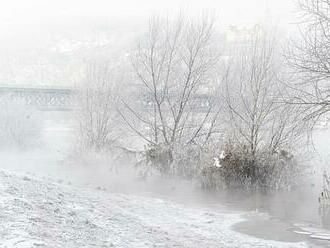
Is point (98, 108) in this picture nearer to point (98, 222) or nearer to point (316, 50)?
point (316, 50)

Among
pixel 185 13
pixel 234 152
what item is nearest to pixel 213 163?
pixel 234 152

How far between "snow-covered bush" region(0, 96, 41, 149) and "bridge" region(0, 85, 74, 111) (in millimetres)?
2204

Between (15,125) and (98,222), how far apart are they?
44.5m

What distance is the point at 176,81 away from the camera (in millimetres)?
29141

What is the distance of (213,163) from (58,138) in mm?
43448

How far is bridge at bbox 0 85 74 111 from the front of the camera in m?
58.5

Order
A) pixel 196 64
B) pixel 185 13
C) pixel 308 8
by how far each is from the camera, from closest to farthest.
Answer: pixel 308 8, pixel 196 64, pixel 185 13

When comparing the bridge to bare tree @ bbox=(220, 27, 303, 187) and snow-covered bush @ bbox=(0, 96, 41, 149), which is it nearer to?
snow-covered bush @ bbox=(0, 96, 41, 149)

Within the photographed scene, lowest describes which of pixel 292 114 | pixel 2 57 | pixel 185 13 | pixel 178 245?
pixel 178 245

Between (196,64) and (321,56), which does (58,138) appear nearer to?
(196,64)

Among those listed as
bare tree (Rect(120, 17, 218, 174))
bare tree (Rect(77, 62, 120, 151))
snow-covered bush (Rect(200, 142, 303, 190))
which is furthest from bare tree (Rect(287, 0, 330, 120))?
bare tree (Rect(77, 62, 120, 151))

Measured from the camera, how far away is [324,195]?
63.9 feet

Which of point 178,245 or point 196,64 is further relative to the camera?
point 196,64

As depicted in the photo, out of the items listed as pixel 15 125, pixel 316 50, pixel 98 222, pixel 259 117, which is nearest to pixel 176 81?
pixel 259 117
